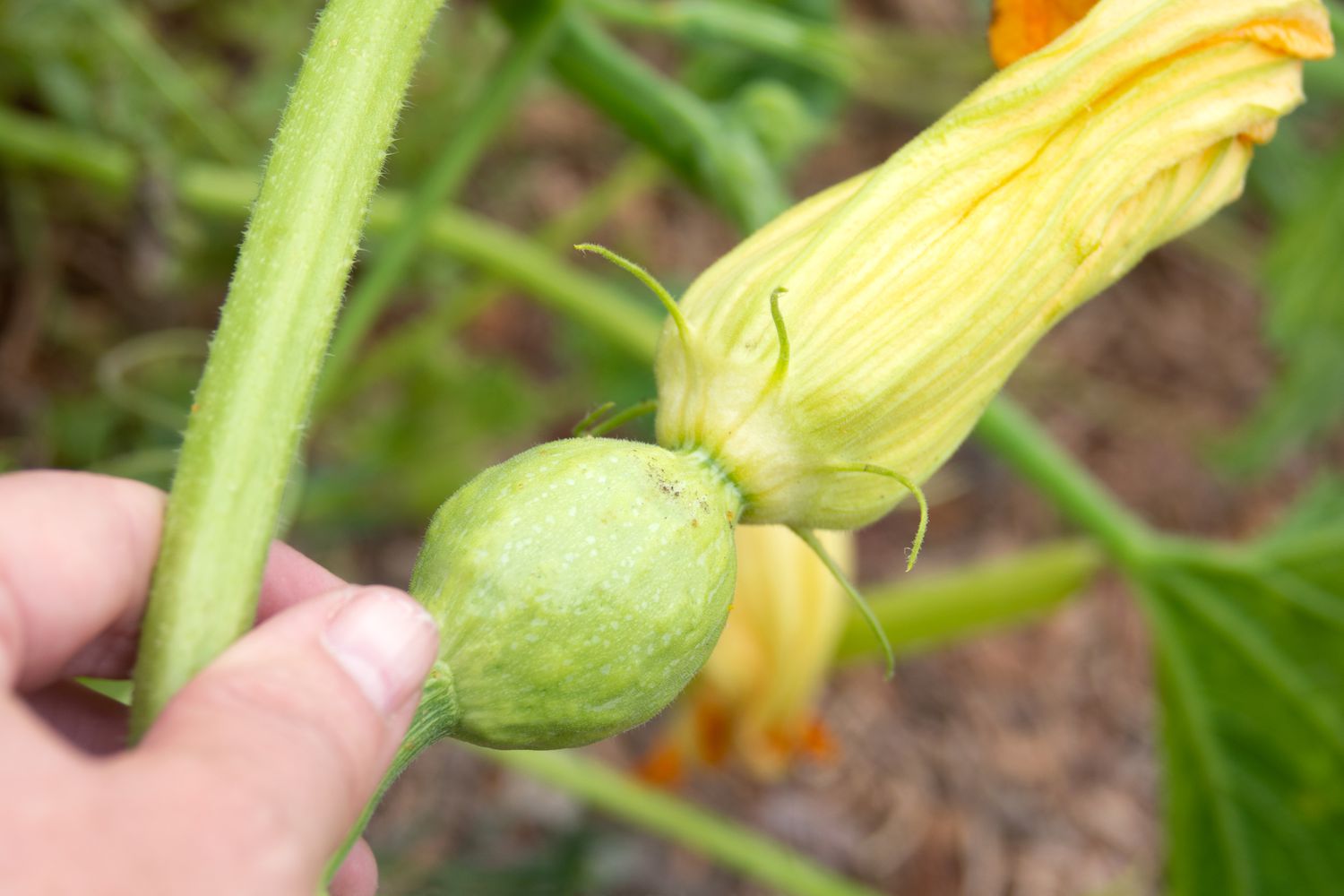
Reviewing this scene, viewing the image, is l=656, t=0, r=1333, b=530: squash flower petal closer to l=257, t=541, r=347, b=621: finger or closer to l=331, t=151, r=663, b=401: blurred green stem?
l=257, t=541, r=347, b=621: finger

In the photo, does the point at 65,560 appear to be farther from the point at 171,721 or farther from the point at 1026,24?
the point at 1026,24

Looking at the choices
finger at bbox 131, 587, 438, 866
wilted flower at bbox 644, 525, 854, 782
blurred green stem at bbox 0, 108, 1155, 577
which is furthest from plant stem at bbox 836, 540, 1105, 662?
finger at bbox 131, 587, 438, 866

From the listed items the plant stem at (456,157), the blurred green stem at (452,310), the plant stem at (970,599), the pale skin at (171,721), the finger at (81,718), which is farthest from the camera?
the blurred green stem at (452,310)

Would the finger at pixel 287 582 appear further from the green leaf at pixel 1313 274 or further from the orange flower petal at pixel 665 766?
the green leaf at pixel 1313 274

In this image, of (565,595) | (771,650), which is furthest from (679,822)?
(565,595)

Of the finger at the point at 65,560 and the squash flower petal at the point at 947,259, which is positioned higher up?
the squash flower petal at the point at 947,259

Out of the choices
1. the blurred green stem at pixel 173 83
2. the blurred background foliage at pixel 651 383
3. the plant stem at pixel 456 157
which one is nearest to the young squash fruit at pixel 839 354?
the blurred background foliage at pixel 651 383

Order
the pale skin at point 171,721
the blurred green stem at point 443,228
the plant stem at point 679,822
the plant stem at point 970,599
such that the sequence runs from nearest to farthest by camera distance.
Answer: the pale skin at point 171,721, the blurred green stem at point 443,228, the plant stem at point 679,822, the plant stem at point 970,599
